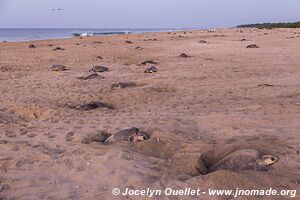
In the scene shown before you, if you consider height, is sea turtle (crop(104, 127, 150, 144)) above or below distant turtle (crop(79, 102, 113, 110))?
above

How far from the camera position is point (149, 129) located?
233 inches

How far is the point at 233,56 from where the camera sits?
14617 millimetres

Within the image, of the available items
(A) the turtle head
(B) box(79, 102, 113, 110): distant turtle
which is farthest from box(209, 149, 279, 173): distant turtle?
(B) box(79, 102, 113, 110): distant turtle

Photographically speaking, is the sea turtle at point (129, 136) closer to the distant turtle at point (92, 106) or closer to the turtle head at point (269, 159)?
the turtle head at point (269, 159)

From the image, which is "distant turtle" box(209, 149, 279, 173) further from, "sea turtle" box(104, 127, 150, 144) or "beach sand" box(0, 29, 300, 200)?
"sea turtle" box(104, 127, 150, 144)

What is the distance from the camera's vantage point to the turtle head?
448cm

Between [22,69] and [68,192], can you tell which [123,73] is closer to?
[22,69]

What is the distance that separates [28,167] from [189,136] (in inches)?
81.1

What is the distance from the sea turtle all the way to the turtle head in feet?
5.19

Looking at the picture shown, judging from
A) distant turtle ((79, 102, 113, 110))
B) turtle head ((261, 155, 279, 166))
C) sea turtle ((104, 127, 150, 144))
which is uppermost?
turtle head ((261, 155, 279, 166))

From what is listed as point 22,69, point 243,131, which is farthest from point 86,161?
point 22,69

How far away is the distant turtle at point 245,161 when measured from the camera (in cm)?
445

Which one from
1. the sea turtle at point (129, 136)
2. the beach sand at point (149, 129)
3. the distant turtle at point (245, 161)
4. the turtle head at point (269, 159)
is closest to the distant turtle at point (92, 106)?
the beach sand at point (149, 129)

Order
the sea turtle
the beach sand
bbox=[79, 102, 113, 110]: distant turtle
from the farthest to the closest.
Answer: bbox=[79, 102, 113, 110]: distant turtle
the sea turtle
the beach sand
